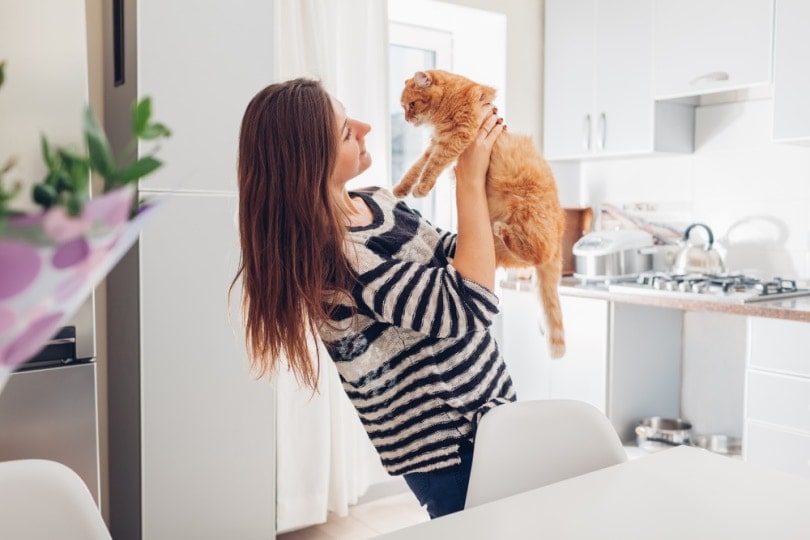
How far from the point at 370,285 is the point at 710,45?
2302 mm

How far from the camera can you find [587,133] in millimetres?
3371

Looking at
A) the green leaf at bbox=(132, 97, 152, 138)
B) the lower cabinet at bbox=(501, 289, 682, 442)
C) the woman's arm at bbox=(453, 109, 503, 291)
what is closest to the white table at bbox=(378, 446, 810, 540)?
the woman's arm at bbox=(453, 109, 503, 291)

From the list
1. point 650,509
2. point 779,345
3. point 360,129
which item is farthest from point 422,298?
point 779,345

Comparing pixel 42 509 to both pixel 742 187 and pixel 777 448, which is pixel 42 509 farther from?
pixel 742 187

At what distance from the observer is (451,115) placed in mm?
1425

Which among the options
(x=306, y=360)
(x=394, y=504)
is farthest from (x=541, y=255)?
(x=394, y=504)

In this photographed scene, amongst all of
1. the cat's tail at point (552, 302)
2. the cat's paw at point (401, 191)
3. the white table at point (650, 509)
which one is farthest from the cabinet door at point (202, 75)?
the white table at point (650, 509)

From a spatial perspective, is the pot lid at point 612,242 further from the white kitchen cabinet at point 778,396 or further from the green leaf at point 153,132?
the green leaf at point 153,132

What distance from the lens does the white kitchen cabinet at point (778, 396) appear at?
89.3 inches

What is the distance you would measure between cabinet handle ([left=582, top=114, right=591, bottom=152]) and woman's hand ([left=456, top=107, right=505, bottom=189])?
6.77 ft

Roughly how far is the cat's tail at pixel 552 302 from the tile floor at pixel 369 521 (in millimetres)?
1252

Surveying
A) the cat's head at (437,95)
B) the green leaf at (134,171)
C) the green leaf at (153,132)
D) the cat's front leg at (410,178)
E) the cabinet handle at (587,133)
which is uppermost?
the cabinet handle at (587,133)

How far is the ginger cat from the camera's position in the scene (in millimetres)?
1407

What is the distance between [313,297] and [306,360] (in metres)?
0.14
